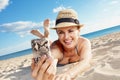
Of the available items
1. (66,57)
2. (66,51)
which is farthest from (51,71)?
(66,57)

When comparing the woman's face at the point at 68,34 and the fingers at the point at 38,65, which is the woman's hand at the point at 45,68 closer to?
the fingers at the point at 38,65

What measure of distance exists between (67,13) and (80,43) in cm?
57

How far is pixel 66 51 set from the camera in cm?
364

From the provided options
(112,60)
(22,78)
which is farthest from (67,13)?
(22,78)

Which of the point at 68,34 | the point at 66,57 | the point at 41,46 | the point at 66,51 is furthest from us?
the point at 66,57

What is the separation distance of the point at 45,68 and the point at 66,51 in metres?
1.69

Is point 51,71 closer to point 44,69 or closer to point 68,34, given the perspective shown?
point 44,69

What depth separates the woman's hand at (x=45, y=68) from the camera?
1.94 m

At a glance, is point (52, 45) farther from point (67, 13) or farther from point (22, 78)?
point (22, 78)

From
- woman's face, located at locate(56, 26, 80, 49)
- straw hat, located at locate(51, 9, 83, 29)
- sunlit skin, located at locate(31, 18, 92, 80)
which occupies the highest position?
straw hat, located at locate(51, 9, 83, 29)

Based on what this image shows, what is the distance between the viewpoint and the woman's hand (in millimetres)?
1940

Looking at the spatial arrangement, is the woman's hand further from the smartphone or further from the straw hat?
the straw hat

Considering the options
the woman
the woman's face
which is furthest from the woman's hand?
the woman's face

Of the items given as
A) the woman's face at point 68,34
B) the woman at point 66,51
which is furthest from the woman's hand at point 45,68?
the woman's face at point 68,34
